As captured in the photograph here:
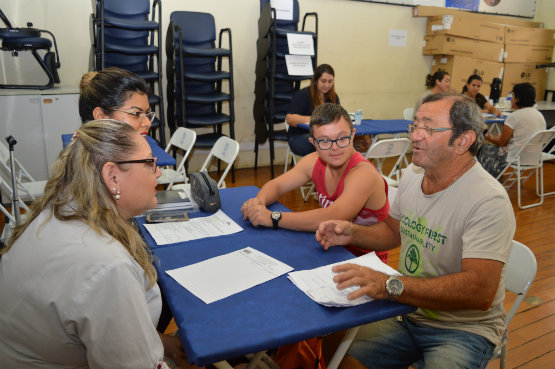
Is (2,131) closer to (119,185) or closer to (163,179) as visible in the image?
(163,179)

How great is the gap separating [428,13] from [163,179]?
5.24 meters

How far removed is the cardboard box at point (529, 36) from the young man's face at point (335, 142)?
6.29 meters

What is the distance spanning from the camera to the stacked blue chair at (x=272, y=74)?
5098mm

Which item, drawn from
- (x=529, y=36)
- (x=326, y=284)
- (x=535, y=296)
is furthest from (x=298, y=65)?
(x=529, y=36)

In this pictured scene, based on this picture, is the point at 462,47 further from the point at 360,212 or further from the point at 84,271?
the point at 84,271

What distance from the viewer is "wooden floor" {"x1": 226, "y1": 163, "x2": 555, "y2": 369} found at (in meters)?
2.24

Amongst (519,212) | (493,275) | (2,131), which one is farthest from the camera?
(519,212)

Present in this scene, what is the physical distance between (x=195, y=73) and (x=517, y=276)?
4.04 m

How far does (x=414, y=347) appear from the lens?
159 cm

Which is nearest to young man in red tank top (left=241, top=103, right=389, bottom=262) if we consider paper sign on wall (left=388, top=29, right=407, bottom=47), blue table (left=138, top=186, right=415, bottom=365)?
blue table (left=138, top=186, right=415, bottom=365)

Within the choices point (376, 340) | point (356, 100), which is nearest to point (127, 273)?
point (376, 340)

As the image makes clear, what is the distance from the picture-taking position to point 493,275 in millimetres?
1341

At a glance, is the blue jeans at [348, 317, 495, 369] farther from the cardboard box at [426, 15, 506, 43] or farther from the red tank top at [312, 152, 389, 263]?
the cardboard box at [426, 15, 506, 43]

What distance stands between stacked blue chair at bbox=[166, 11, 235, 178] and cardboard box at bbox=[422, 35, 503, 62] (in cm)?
350
